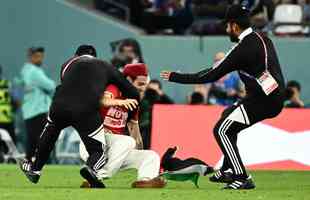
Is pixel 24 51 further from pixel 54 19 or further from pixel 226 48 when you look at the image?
pixel 226 48

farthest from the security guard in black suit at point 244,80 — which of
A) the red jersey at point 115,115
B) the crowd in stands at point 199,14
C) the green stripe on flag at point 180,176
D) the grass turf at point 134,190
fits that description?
the crowd in stands at point 199,14

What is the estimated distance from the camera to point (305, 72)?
2453 cm

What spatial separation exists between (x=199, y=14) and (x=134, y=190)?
442 inches

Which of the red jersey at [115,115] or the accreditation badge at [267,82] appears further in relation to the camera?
the red jersey at [115,115]

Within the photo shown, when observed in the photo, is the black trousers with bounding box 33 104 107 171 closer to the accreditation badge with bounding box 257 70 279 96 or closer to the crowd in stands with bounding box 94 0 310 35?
the accreditation badge with bounding box 257 70 279 96

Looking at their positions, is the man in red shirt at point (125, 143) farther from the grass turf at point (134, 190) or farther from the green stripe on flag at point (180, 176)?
the grass turf at point (134, 190)

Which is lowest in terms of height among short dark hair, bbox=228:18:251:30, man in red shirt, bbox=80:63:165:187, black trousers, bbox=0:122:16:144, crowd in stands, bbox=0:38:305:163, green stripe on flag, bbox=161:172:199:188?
black trousers, bbox=0:122:16:144

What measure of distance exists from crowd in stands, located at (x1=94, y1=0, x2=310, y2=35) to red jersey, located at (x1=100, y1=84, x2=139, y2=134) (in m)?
9.22

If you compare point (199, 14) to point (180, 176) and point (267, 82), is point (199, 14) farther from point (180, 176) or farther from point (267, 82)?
point (267, 82)

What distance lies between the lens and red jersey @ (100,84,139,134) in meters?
14.9

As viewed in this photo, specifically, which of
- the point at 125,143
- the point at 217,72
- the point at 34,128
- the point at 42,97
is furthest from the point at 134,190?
the point at 42,97

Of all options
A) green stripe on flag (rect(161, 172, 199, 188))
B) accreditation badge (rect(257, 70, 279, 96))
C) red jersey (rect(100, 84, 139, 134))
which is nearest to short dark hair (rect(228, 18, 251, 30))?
accreditation badge (rect(257, 70, 279, 96))

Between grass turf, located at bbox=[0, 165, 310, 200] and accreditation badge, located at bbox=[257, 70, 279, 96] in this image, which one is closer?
grass turf, located at bbox=[0, 165, 310, 200]

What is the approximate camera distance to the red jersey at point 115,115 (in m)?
14.9
